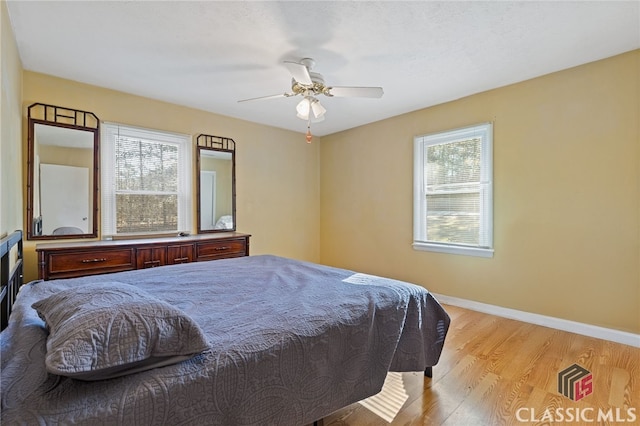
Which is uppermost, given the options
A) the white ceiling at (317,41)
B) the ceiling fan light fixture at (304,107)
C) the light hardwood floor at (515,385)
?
the white ceiling at (317,41)

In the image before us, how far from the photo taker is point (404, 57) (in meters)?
2.58

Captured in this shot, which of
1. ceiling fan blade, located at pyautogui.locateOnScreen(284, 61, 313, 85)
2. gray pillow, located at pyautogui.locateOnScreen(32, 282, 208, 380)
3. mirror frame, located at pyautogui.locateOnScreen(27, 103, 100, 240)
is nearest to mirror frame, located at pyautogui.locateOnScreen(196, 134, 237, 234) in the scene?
mirror frame, located at pyautogui.locateOnScreen(27, 103, 100, 240)

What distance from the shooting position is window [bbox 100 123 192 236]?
3.29 metres

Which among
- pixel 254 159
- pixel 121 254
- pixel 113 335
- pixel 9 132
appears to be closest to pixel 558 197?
pixel 113 335

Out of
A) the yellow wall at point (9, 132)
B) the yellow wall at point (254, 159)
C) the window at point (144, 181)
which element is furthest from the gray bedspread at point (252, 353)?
the yellow wall at point (254, 159)

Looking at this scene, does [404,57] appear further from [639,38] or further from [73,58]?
[73,58]

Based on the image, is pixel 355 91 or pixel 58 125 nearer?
pixel 355 91

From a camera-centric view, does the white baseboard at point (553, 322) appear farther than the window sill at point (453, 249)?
No

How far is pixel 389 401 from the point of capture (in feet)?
6.01

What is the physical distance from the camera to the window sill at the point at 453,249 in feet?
11.1

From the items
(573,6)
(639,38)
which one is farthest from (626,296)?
(573,6)

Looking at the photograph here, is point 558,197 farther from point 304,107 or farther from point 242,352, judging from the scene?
point 242,352

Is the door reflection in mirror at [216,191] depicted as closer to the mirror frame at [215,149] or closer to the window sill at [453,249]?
the mirror frame at [215,149]

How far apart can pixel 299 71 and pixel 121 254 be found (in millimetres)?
2333
